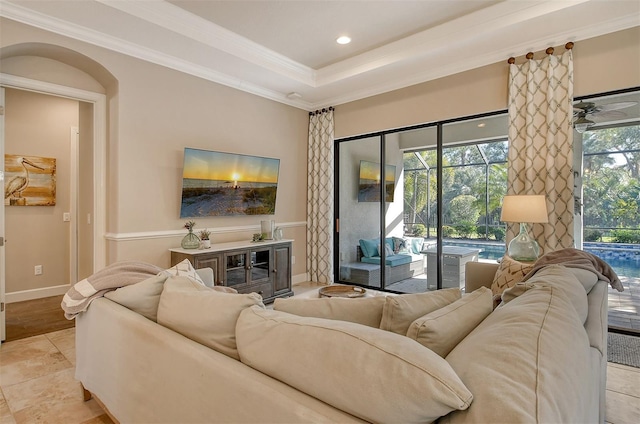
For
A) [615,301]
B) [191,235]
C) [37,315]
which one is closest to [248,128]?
[191,235]

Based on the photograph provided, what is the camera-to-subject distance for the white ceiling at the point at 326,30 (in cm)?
297

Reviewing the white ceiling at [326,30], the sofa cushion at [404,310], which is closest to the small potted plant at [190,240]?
the white ceiling at [326,30]

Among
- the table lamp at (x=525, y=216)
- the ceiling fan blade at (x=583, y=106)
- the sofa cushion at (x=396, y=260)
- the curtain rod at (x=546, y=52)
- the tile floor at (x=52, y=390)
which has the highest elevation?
the curtain rod at (x=546, y=52)

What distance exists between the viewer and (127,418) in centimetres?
157

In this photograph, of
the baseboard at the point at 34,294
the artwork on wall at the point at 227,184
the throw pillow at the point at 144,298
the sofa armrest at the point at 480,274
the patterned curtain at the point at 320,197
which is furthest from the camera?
the patterned curtain at the point at 320,197

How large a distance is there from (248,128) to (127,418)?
12.3ft

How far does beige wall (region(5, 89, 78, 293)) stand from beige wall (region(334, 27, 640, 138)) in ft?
12.5

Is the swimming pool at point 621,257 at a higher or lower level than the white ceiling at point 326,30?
lower

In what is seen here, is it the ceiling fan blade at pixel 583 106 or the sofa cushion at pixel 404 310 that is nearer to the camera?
the sofa cushion at pixel 404 310

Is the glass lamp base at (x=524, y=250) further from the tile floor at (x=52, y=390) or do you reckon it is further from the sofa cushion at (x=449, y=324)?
the sofa cushion at (x=449, y=324)

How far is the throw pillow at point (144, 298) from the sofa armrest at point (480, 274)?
98.0 inches

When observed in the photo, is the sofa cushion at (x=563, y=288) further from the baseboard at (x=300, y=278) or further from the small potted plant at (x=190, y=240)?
the baseboard at (x=300, y=278)

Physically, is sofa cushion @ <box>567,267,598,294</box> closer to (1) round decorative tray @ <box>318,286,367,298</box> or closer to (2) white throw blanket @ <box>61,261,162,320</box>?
(1) round decorative tray @ <box>318,286,367,298</box>

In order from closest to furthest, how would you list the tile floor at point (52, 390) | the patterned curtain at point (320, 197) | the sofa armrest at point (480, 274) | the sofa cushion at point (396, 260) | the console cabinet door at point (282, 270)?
the tile floor at point (52, 390) < the sofa armrest at point (480, 274) < the console cabinet door at point (282, 270) < the sofa cushion at point (396, 260) < the patterned curtain at point (320, 197)
